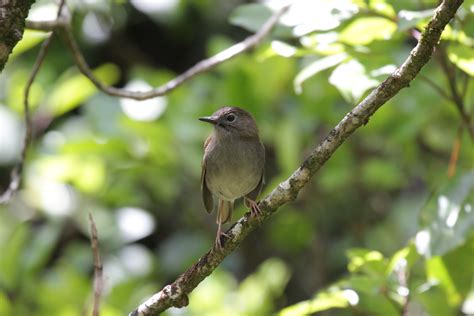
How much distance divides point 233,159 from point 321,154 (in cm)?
200

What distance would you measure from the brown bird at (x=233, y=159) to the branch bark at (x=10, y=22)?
2044mm

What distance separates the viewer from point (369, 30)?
378 cm

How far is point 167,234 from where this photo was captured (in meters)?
7.46

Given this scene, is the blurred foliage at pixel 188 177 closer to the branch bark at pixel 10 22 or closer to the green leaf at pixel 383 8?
the green leaf at pixel 383 8

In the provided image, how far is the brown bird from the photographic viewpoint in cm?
488

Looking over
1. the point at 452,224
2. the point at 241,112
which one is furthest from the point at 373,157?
the point at 452,224

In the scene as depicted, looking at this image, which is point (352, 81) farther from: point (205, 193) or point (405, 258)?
point (205, 193)

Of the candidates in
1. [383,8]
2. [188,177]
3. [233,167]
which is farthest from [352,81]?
[188,177]

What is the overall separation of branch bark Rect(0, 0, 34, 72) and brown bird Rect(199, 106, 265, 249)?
2044 millimetres

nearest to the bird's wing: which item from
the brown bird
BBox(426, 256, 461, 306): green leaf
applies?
the brown bird

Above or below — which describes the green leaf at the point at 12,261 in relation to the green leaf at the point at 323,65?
below

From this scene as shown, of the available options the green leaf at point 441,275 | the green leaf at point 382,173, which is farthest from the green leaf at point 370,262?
the green leaf at point 382,173

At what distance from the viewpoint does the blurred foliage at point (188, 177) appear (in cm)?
554

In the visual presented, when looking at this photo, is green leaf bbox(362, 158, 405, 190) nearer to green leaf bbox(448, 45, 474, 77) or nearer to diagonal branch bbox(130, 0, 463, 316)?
green leaf bbox(448, 45, 474, 77)
